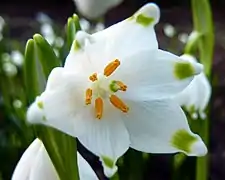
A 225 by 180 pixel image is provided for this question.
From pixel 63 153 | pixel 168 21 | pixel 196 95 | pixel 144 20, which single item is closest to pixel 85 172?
pixel 63 153

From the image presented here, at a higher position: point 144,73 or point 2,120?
point 144,73

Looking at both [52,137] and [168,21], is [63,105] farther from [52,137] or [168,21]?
[168,21]

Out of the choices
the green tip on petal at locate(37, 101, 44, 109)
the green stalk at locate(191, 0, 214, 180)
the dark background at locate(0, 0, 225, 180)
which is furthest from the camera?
the dark background at locate(0, 0, 225, 180)

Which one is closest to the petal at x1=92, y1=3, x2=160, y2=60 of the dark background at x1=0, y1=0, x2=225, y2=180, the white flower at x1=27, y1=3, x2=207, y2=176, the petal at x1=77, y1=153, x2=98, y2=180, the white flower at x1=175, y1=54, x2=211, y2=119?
the white flower at x1=27, y1=3, x2=207, y2=176

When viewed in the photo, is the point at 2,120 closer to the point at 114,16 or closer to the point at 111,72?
the point at 111,72

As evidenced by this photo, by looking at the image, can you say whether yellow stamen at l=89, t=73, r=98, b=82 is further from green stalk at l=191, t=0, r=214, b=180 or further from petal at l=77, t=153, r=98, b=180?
green stalk at l=191, t=0, r=214, b=180

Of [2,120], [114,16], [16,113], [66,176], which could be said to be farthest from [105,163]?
[114,16]

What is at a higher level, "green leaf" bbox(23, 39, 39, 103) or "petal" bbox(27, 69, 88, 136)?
"green leaf" bbox(23, 39, 39, 103)
